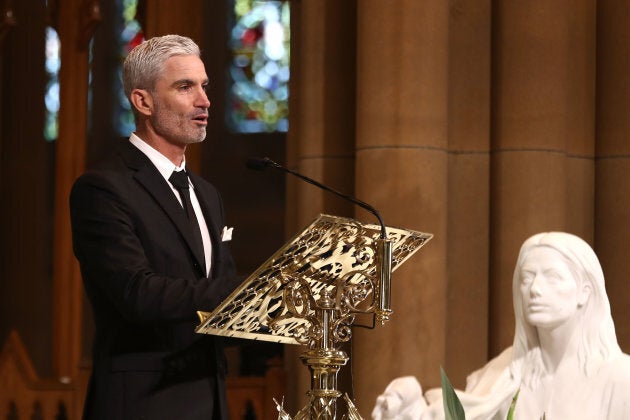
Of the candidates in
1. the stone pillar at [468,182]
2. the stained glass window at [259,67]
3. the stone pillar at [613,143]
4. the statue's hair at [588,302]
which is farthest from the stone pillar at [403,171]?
the stained glass window at [259,67]

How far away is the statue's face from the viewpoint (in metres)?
4.90

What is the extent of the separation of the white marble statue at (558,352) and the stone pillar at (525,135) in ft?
4.58

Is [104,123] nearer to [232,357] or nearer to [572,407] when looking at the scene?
[232,357]

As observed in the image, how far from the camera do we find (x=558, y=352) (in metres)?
4.99

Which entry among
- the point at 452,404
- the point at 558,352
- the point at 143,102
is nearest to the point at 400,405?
the point at 558,352

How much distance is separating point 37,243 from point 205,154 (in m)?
1.91

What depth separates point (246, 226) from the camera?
11758 millimetres

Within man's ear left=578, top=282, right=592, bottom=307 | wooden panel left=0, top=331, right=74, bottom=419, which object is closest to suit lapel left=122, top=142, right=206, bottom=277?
man's ear left=578, top=282, right=592, bottom=307

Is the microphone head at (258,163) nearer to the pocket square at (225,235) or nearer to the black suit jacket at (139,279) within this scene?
the black suit jacket at (139,279)

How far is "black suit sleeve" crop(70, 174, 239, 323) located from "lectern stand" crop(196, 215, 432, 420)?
101mm

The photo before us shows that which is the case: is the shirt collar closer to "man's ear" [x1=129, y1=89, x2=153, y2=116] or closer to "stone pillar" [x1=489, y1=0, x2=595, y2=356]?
"man's ear" [x1=129, y1=89, x2=153, y2=116]

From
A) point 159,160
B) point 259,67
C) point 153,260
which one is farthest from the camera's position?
point 259,67

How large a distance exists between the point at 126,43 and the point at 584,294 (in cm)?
688

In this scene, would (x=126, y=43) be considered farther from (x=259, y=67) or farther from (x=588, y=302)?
(x=588, y=302)
